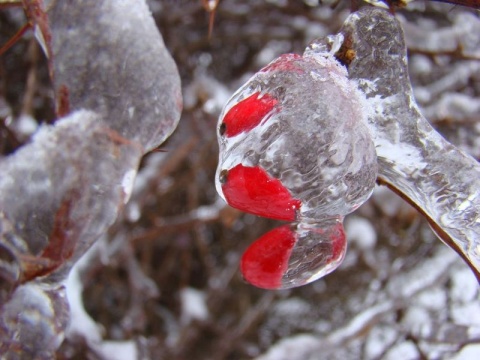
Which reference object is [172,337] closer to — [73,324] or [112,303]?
[112,303]

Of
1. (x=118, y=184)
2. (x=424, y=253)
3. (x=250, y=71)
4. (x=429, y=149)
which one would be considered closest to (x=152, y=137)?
(x=118, y=184)

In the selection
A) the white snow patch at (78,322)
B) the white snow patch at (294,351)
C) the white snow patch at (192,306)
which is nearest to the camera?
the white snow patch at (78,322)

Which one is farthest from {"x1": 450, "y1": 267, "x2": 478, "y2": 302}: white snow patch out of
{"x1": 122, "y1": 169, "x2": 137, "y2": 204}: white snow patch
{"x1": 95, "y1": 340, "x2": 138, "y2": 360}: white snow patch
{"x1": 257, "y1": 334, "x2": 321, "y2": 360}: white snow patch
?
{"x1": 122, "y1": 169, "x2": 137, "y2": 204}: white snow patch

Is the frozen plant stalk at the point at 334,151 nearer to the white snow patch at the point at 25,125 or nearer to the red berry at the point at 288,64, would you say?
the red berry at the point at 288,64

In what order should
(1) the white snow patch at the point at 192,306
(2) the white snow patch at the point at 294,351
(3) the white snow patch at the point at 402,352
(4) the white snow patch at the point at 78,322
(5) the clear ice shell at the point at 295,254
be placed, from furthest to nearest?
(1) the white snow patch at the point at 192,306 → (3) the white snow patch at the point at 402,352 → (2) the white snow patch at the point at 294,351 → (4) the white snow patch at the point at 78,322 → (5) the clear ice shell at the point at 295,254

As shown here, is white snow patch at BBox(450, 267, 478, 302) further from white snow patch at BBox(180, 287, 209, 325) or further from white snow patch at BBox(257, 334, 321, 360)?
Answer: white snow patch at BBox(180, 287, 209, 325)

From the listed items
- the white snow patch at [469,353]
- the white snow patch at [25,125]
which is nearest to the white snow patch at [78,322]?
the white snow patch at [25,125]
